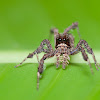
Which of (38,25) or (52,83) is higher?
(38,25)

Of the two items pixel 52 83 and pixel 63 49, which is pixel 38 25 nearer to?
pixel 63 49

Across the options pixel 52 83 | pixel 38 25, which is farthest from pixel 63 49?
pixel 38 25

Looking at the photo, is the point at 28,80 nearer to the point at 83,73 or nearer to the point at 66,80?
the point at 66,80

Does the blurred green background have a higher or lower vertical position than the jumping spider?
higher

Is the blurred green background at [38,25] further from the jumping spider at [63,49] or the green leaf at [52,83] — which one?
the jumping spider at [63,49]

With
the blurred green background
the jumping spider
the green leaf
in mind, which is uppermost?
the blurred green background

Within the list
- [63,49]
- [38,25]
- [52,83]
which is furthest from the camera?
[38,25]

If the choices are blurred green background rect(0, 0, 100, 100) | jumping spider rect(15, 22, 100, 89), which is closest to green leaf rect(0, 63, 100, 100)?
blurred green background rect(0, 0, 100, 100)

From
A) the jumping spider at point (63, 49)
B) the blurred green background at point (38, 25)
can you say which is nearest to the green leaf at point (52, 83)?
the blurred green background at point (38, 25)

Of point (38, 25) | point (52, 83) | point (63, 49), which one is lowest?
point (52, 83)

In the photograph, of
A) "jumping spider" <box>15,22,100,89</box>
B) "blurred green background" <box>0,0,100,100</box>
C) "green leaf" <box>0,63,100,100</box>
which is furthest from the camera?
"jumping spider" <box>15,22,100,89</box>

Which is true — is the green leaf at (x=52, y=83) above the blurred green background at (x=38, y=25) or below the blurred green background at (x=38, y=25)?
below

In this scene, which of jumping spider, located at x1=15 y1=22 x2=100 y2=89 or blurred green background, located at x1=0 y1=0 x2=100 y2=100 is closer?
blurred green background, located at x1=0 y1=0 x2=100 y2=100

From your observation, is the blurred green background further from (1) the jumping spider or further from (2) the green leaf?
(1) the jumping spider
